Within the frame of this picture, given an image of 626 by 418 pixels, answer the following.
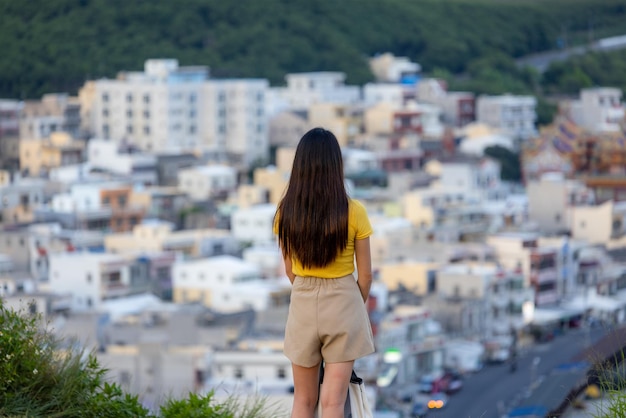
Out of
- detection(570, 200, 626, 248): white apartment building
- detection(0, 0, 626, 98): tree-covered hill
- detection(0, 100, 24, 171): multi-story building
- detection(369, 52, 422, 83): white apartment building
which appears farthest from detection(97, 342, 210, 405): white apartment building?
detection(369, 52, 422, 83): white apartment building

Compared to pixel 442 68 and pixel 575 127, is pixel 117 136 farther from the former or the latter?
pixel 442 68

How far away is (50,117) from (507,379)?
1567 centimetres

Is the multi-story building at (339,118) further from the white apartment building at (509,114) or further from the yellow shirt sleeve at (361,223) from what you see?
the yellow shirt sleeve at (361,223)

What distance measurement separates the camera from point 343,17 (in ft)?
134

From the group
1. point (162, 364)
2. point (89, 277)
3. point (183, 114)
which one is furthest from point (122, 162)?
point (162, 364)

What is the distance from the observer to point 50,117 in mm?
28906

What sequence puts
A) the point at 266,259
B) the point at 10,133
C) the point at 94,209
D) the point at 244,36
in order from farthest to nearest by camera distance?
1. the point at 244,36
2. the point at 10,133
3. the point at 94,209
4. the point at 266,259

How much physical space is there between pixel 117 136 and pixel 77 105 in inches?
58.1

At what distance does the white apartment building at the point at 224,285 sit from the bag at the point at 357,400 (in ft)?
41.7

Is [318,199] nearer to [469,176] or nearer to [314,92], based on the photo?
[469,176]

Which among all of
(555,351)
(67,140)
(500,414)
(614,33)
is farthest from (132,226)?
(614,33)

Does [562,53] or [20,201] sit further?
[562,53]

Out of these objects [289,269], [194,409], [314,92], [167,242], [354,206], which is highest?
[314,92]

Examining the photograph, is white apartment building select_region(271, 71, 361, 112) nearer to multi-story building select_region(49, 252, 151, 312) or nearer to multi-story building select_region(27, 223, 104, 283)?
multi-story building select_region(27, 223, 104, 283)
